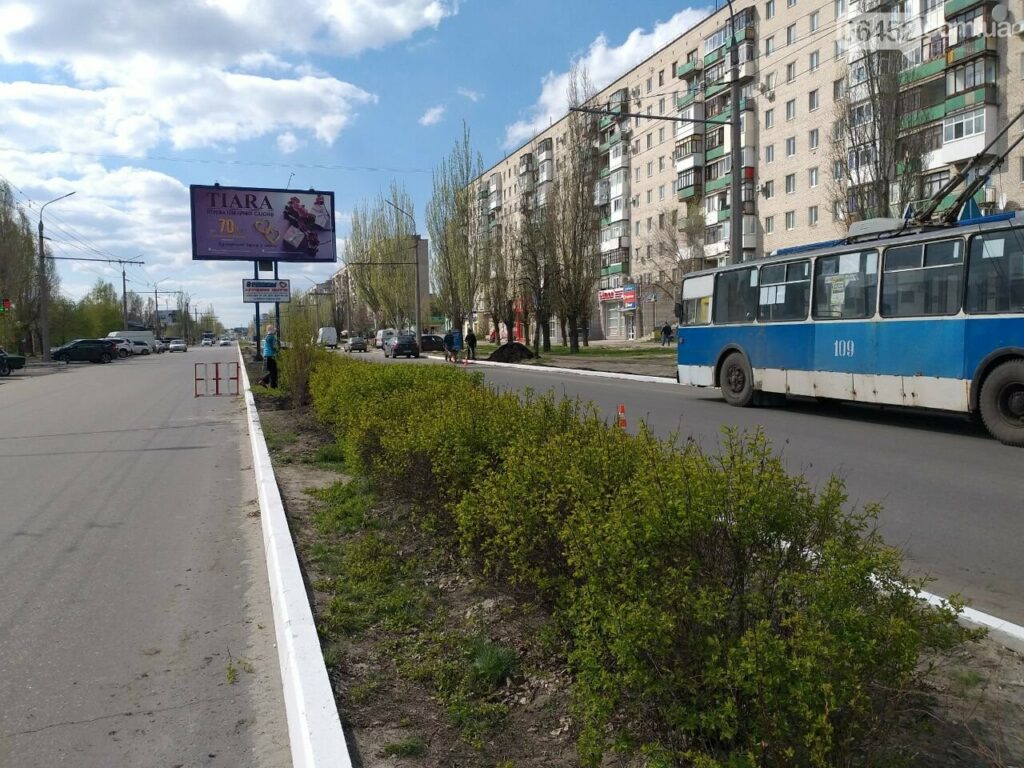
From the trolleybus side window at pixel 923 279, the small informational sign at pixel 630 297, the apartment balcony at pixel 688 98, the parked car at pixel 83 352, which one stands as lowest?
the parked car at pixel 83 352

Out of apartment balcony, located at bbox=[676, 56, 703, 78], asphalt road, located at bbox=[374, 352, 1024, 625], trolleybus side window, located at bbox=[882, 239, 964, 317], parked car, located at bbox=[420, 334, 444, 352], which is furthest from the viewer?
parked car, located at bbox=[420, 334, 444, 352]

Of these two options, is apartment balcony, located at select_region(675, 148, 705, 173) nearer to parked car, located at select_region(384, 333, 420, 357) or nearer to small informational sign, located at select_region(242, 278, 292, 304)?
parked car, located at select_region(384, 333, 420, 357)

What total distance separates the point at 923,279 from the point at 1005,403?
2.16 m

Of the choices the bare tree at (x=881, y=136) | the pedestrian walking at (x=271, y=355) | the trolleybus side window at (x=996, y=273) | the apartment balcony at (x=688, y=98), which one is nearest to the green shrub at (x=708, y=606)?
the trolleybus side window at (x=996, y=273)

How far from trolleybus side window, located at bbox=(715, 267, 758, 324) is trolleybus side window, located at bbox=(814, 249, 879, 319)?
5.86 feet

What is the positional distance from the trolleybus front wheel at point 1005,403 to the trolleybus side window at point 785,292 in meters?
3.81

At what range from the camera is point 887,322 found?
11969 mm

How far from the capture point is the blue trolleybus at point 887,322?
33.9 feet

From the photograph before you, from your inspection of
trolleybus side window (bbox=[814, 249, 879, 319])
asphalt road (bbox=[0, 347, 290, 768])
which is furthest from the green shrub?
trolleybus side window (bbox=[814, 249, 879, 319])

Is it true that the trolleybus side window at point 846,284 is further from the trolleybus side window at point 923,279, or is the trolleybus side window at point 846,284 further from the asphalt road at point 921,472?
the asphalt road at point 921,472

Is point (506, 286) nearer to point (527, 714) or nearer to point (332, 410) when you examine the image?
point (332, 410)

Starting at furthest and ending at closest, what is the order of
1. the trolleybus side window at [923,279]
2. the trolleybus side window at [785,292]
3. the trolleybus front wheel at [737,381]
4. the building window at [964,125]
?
1. the building window at [964,125]
2. the trolleybus front wheel at [737,381]
3. the trolleybus side window at [785,292]
4. the trolleybus side window at [923,279]

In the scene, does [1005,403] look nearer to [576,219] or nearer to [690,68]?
[576,219]

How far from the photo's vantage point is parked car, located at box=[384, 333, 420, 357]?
50531 millimetres
